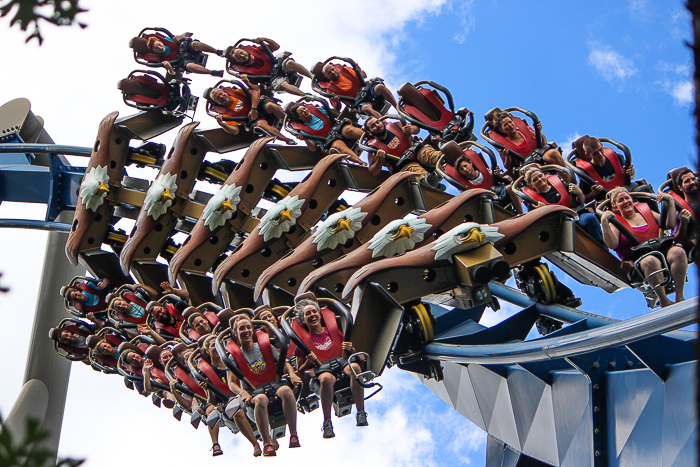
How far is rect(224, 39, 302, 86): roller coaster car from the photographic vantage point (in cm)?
1301

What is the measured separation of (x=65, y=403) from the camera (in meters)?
15.0

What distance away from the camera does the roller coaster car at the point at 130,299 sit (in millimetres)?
11391

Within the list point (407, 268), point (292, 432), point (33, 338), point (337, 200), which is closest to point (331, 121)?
point (337, 200)

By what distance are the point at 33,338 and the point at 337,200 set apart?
25.0 feet

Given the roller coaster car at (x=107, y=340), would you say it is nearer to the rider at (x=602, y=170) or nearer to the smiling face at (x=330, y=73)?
the smiling face at (x=330, y=73)

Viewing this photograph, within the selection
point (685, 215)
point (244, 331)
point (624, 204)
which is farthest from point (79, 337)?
point (685, 215)

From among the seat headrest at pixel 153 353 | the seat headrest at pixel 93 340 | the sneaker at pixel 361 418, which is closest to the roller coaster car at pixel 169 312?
the seat headrest at pixel 153 353

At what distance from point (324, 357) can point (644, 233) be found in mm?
2825

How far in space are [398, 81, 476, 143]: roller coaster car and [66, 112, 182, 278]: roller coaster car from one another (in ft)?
14.3

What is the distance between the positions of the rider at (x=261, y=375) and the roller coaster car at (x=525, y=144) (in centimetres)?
367

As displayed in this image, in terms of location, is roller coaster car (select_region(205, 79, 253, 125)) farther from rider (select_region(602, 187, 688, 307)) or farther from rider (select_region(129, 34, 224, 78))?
rider (select_region(602, 187, 688, 307))

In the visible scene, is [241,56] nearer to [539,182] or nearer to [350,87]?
[350,87]

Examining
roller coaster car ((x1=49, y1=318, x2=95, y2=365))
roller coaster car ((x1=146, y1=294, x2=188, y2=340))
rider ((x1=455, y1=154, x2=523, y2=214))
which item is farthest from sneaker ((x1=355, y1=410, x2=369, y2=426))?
roller coaster car ((x1=49, y1=318, x2=95, y2=365))

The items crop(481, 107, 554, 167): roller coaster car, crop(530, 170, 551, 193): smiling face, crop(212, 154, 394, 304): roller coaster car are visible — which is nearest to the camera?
crop(530, 170, 551, 193): smiling face
